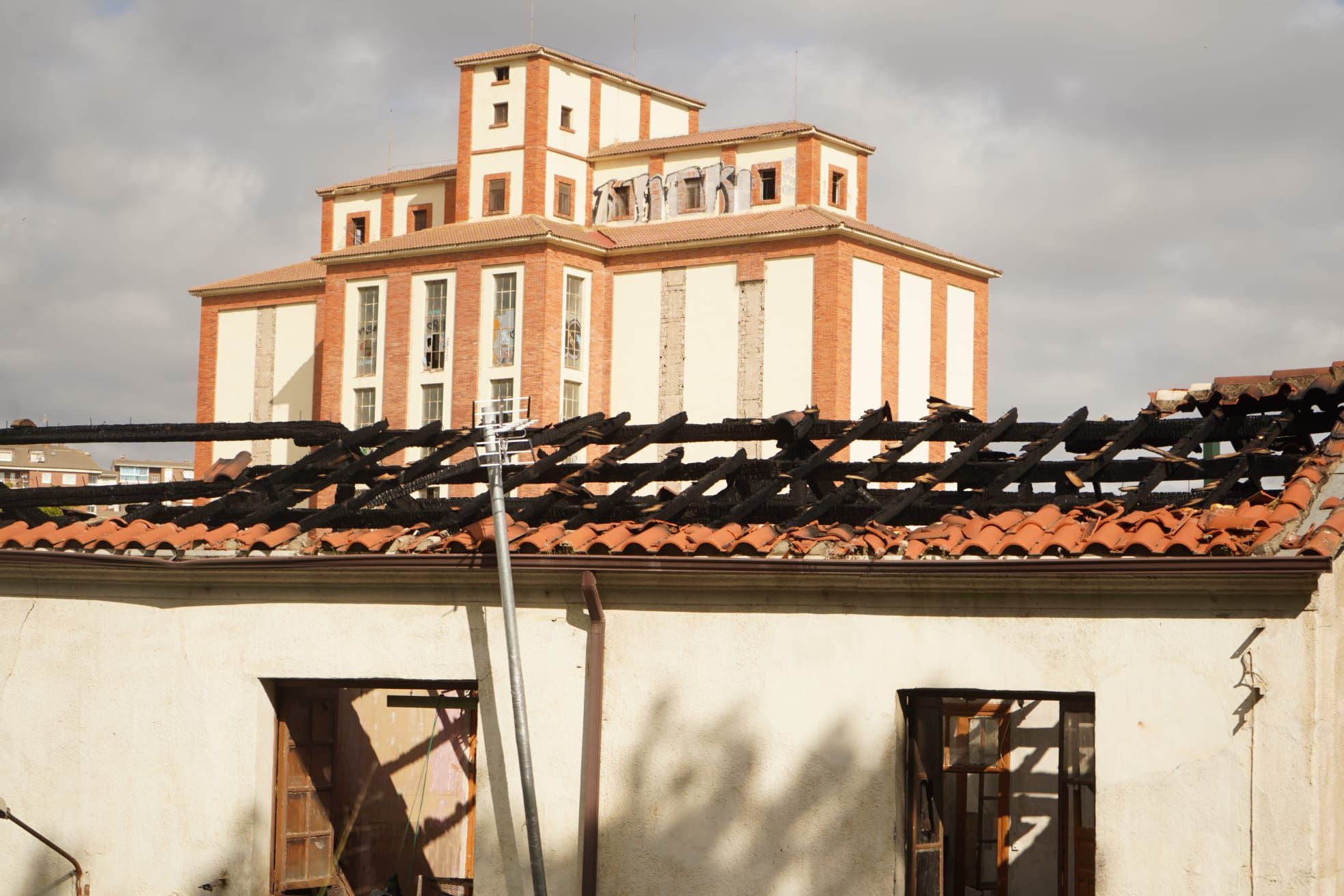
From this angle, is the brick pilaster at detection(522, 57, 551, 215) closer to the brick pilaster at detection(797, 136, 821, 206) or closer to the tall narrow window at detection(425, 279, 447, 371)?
the tall narrow window at detection(425, 279, 447, 371)

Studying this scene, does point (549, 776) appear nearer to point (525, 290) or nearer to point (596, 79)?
point (525, 290)

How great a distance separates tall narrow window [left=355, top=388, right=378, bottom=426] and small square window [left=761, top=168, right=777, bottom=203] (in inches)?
555

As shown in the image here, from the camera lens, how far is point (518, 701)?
10.3 meters

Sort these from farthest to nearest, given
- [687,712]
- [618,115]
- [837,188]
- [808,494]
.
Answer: [618,115], [837,188], [808,494], [687,712]

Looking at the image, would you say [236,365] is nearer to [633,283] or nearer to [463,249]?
[463,249]

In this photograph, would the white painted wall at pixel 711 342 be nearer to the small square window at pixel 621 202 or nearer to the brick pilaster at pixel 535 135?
the small square window at pixel 621 202

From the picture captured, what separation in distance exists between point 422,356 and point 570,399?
528 centimetres

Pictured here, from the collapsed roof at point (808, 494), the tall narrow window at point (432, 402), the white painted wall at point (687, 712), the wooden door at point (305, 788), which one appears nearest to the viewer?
the white painted wall at point (687, 712)

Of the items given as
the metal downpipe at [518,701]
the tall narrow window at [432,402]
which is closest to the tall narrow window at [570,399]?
the tall narrow window at [432,402]

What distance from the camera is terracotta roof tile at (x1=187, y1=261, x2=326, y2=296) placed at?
61500 millimetres

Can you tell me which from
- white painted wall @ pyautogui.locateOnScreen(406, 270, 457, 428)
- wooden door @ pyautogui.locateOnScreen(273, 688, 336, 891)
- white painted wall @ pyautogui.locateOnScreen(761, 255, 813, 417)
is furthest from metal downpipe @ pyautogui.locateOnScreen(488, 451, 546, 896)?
white painted wall @ pyautogui.locateOnScreen(406, 270, 457, 428)

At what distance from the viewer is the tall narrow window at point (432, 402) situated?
53.9m

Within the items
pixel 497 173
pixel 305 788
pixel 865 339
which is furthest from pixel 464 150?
pixel 305 788

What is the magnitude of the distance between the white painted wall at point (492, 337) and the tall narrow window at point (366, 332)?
4549 mm
